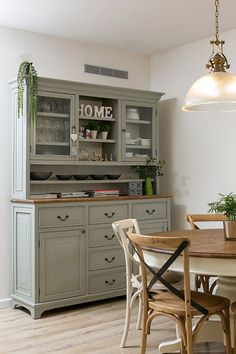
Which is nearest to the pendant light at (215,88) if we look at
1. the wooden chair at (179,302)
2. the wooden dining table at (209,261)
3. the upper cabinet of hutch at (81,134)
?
the wooden dining table at (209,261)

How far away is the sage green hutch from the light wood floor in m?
0.13

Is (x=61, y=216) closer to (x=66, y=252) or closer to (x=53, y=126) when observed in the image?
(x=66, y=252)

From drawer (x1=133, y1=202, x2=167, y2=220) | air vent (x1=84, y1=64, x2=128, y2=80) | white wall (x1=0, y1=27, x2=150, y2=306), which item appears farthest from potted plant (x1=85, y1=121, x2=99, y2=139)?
drawer (x1=133, y1=202, x2=167, y2=220)

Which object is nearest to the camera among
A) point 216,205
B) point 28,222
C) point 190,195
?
point 216,205

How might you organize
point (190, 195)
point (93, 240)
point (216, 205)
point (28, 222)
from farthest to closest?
point (190, 195) < point (93, 240) < point (28, 222) < point (216, 205)

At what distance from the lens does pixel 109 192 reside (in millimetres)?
4793

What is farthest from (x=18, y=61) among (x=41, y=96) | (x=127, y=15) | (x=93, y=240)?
(x=93, y=240)

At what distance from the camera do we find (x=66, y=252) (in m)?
4.30

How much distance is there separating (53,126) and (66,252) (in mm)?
1198

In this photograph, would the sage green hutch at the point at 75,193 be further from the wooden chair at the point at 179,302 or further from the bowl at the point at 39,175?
Result: the wooden chair at the point at 179,302

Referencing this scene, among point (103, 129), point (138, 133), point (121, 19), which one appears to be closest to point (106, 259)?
point (103, 129)

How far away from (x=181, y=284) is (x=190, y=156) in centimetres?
208

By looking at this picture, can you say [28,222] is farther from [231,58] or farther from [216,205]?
[231,58]

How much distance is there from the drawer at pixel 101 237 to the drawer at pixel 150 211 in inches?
13.5
